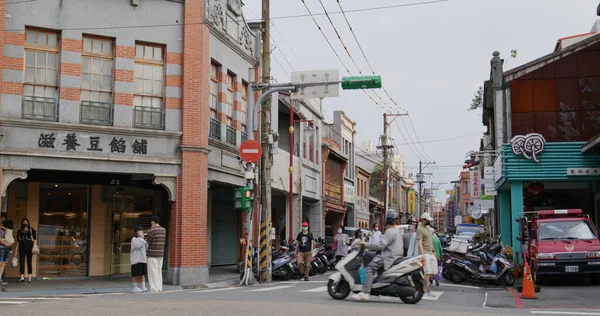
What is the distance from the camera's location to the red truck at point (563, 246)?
1856 cm

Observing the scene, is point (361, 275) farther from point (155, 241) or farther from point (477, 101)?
point (477, 101)

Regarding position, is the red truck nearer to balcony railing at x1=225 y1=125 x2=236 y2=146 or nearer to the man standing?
the man standing

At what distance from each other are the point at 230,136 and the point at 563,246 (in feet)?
36.2

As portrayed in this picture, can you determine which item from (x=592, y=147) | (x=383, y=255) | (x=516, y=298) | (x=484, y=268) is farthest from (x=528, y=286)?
(x=592, y=147)

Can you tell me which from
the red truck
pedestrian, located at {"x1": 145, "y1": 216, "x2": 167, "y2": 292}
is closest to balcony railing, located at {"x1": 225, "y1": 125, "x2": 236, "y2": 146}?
pedestrian, located at {"x1": 145, "y1": 216, "x2": 167, "y2": 292}

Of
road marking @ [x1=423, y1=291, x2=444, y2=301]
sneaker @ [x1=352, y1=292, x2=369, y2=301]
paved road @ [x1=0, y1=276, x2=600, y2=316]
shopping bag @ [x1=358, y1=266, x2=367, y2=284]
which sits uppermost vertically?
shopping bag @ [x1=358, y1=266, x2=367, y2=284]

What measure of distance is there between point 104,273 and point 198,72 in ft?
22.3

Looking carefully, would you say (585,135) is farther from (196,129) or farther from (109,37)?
(109,37)

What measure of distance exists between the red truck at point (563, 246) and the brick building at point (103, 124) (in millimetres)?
9323

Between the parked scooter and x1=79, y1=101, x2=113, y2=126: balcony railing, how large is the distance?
10534 millimetres

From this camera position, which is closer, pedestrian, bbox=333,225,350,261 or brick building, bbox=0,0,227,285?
brick building, bbox=0,0,227,285

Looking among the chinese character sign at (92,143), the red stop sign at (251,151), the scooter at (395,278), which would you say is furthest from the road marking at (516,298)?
the chinese character sign at (92,143)

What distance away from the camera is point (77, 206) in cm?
2133

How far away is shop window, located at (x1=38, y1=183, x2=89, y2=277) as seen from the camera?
20.7 meters
